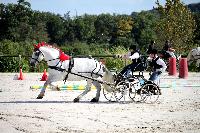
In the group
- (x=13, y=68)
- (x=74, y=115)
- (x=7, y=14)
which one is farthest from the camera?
(x=7, y=14)

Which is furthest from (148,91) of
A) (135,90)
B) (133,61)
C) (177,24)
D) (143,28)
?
(143,28)

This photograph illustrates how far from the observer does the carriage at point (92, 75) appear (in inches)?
536

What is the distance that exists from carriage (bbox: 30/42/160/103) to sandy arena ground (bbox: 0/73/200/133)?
397 mm

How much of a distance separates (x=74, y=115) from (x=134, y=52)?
399 centimetres

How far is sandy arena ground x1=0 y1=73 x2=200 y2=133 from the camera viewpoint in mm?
8969

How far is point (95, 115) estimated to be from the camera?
35.6 feet

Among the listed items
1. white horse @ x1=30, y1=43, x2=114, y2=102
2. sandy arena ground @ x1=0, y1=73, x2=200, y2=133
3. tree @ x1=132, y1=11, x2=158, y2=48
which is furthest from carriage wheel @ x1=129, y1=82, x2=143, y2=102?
tree @ x1=132, y1=11, x2=158, y2=48

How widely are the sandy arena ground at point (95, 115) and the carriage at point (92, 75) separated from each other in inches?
15.6

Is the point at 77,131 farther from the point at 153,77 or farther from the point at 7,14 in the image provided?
the point at 7,14

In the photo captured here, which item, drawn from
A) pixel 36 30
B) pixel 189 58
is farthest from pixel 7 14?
pixel 189 58

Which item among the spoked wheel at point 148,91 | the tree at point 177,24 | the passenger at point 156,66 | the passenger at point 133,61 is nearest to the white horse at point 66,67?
the passenger at point 133,61

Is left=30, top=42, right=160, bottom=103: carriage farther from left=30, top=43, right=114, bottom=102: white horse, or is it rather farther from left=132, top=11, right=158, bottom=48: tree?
left=132, top=11, right=158, bottom=48: tree

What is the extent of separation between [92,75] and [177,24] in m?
35.4

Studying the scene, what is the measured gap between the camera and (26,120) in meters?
9.97
